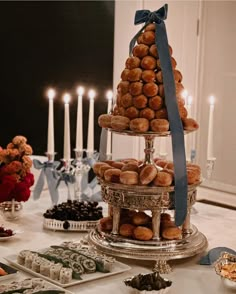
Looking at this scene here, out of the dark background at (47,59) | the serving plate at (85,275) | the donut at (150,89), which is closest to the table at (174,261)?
the serving plate at (85,275)

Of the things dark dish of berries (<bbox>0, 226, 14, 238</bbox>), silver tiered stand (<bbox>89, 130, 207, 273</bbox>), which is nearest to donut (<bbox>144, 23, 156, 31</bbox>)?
silver tiered stand (<bbox>89, 130, 207, 273</bbox>)

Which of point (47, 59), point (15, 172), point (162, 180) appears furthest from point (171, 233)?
point (47, 59)

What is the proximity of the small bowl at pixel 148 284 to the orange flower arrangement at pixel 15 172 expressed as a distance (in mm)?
770

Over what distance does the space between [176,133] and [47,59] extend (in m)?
2.56

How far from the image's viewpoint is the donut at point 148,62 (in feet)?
6.03

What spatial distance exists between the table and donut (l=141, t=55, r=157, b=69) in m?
0.57

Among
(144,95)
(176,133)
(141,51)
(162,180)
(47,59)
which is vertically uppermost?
(47,59)

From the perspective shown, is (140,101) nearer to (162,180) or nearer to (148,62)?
(148,62)

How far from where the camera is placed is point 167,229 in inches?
73.3

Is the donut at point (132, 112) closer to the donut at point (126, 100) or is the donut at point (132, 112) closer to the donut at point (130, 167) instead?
the donut at point (126, 100)

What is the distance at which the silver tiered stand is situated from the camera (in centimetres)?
181

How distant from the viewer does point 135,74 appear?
6.00ft

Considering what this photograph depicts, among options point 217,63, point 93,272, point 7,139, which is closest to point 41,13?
point 7,139

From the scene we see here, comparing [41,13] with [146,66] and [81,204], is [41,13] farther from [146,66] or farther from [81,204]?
[146,66]
